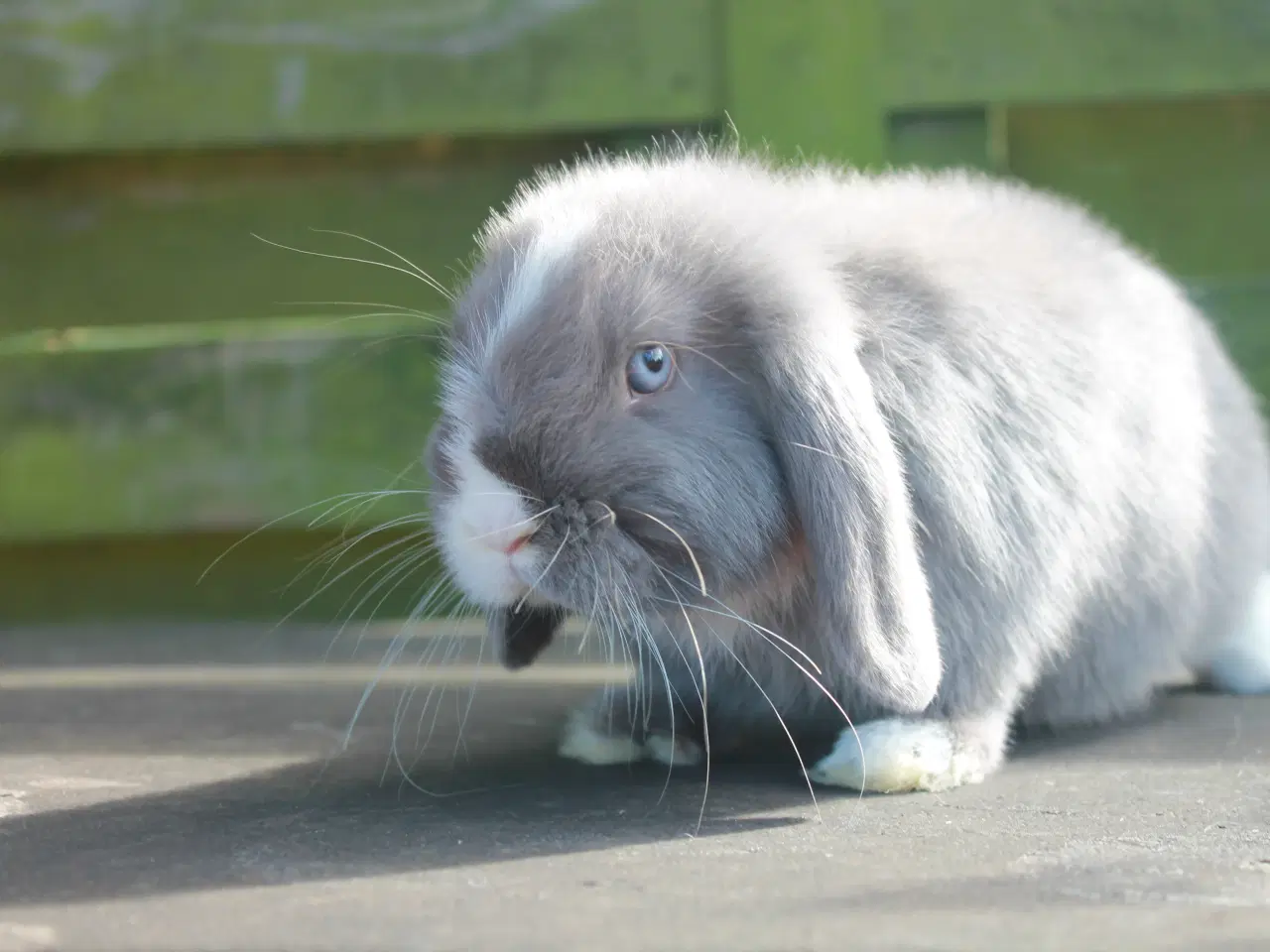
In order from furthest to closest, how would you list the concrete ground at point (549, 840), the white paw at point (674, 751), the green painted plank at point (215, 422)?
the green painted plank at point (215, 422), the white paw at point (674, 751), the concrete ground at point (549, 840)

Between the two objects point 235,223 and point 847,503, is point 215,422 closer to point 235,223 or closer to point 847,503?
point 235,223

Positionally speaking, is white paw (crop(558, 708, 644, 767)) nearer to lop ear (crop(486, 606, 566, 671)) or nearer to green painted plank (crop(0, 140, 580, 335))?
lop ear (crop(486, 606, 566, 671))

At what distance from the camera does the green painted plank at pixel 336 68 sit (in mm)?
2346

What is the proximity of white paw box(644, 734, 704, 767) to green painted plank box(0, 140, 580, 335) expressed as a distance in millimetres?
1141

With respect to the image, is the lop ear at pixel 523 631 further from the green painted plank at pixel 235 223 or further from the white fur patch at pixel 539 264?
the green painted plank at pixel 235 223

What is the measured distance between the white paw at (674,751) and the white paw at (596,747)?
25mm

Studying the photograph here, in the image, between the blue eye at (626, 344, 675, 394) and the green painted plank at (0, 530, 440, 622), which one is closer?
the blue eye at (626, 344, 675, 394)

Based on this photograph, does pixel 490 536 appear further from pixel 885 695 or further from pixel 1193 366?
pixel 1193 366

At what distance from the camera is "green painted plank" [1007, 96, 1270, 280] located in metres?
2.52

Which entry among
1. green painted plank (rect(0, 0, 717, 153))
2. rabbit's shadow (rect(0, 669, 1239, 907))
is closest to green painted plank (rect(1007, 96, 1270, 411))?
green painted plank (rect(0, 0, 717, 153))

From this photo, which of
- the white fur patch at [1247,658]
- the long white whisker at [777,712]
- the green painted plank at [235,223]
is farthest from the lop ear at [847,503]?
the green painted plank at [235,223]

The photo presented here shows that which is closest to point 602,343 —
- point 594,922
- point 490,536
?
point 490,536

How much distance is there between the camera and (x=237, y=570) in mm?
2566

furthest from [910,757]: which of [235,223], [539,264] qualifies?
[235,223]
